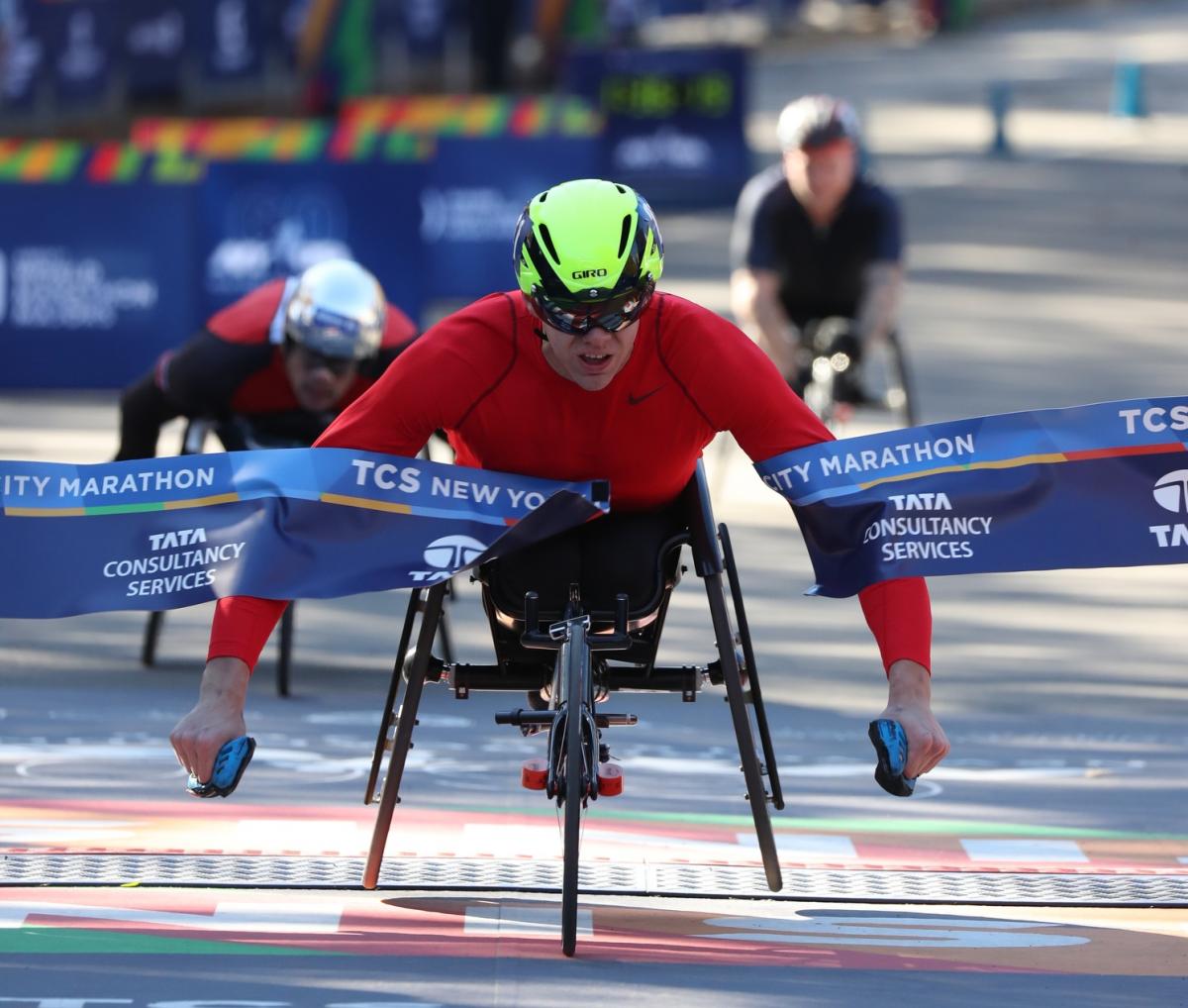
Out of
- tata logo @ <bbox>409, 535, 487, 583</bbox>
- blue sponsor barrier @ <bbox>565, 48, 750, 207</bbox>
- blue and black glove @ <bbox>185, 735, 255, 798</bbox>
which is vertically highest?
blue sponsor barrier @ <bbox>565, 48, 750, 207</bbox>

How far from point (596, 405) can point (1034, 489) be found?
3.43 ft

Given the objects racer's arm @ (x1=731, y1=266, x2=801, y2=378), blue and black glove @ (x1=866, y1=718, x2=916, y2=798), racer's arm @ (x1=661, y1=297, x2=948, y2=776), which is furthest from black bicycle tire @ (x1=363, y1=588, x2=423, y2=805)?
racer's arm @ (x1=731, y1=266, x2=801, y2=378)

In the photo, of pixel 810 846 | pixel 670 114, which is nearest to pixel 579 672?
pixel 810 846

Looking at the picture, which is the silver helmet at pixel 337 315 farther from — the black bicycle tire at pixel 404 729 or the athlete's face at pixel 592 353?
the athlete's face at pixel 592 353

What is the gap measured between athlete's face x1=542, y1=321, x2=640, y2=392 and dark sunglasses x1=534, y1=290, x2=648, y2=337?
0.02 m

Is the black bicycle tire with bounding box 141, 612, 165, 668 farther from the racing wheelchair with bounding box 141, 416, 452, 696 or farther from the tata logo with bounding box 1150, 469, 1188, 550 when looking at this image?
the tata logo with bounding box 1150, 469, 1188, 550

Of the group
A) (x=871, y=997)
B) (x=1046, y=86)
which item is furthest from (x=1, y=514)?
(x=1046, y=86)

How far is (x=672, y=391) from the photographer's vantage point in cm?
538

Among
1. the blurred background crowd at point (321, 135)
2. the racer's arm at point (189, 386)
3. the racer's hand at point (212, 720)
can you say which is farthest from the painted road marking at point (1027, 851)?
the blurred background crowd at point (321, 135)

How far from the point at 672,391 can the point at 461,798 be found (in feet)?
5.90

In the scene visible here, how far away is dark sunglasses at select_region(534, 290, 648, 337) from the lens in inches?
203

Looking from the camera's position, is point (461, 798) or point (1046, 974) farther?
point (461, 798)

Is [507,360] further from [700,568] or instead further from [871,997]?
[871,997]

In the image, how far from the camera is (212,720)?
497cm
